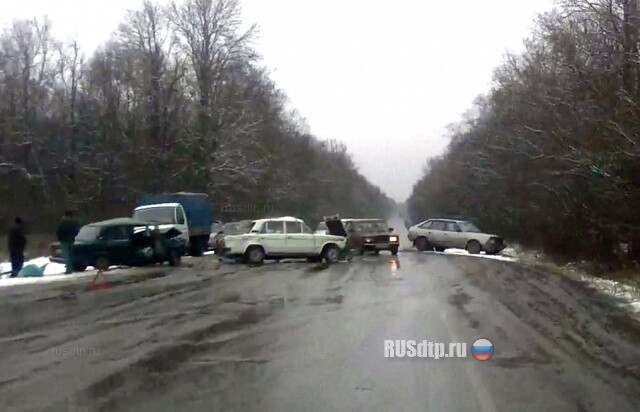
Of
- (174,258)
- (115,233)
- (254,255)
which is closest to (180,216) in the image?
(174,258)

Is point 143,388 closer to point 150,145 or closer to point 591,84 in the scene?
point 591,84

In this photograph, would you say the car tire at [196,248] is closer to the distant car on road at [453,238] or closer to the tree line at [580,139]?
the distant car on road at [453,238]

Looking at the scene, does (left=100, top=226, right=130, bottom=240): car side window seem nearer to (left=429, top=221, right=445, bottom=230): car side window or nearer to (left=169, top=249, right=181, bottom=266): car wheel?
(left=169, top=249, right=181, bottom=266): car wheel

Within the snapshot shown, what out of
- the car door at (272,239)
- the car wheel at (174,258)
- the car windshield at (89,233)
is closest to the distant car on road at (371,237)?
the car door at (272,239)

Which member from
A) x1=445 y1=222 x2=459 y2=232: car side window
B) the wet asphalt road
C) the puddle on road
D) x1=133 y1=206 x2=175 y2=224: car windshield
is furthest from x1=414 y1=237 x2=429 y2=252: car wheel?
the puddle on road

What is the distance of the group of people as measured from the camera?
23828mm

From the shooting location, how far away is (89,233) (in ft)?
85.1

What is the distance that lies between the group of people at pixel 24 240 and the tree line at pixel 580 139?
15.2 metres

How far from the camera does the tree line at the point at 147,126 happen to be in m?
55.0

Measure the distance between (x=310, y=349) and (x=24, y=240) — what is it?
1607 cm

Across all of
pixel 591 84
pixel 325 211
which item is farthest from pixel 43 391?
pixel 325 211

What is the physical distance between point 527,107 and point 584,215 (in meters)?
10.5

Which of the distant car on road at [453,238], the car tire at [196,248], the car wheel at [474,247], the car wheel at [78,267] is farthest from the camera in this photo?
the car wheel at [474,247]

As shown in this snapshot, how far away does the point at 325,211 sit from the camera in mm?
91250
